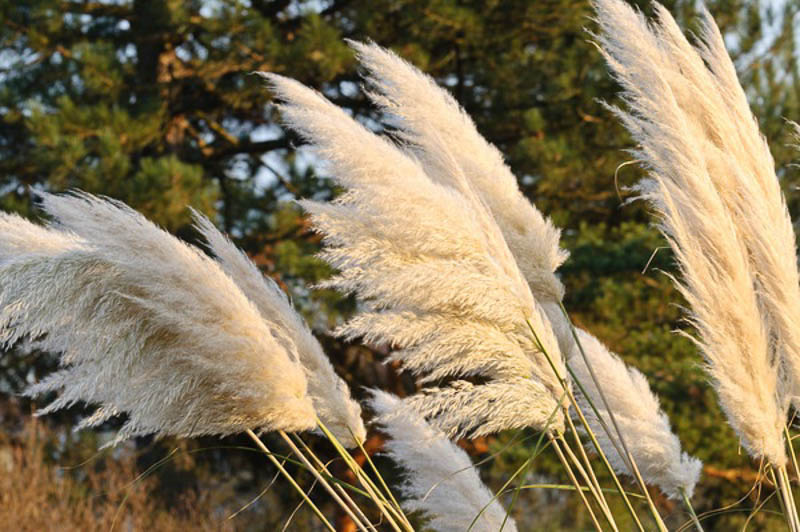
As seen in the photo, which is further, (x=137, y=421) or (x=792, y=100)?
(x=792, y=100)

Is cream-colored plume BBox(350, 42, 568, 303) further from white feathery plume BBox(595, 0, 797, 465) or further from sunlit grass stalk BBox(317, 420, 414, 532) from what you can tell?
sunlit grass stalk BBox(317, 420, 414, 532)

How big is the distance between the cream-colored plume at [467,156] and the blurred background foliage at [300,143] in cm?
492

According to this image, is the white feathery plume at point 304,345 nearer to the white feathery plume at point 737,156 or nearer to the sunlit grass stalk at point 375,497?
the sunlit grass stalk at point 375,497

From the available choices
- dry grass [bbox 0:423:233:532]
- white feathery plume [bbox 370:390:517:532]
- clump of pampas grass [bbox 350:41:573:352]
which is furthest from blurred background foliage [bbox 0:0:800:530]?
clump of pampas grass [bbox 350:41:573:352]

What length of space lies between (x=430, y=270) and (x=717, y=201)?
46cm

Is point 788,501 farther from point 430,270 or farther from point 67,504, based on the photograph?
point 67,504

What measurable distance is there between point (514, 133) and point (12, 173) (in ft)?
13.0

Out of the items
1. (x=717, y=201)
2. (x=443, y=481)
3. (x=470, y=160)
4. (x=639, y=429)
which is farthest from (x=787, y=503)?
(x=470, y=160)

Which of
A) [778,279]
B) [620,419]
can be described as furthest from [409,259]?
[620,419]

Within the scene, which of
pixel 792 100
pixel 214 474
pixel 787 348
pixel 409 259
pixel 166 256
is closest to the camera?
pixel 166 256

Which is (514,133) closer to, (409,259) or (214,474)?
(214,474)

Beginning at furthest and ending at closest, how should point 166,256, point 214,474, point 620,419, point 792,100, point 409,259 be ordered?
1. point 214,474
2. point 792,100
3. point 620,419
4. point 409,259
5. point 166,256

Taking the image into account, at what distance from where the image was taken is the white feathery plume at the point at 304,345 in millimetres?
1535

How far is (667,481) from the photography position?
190 cm
